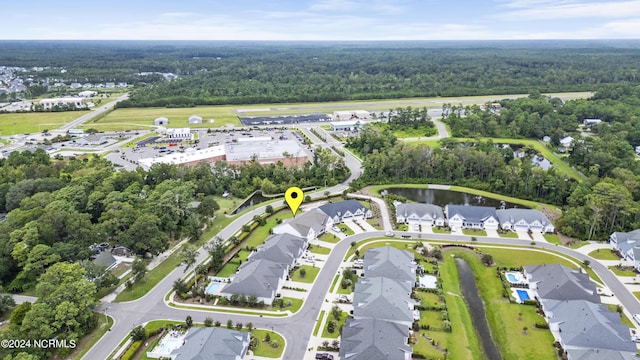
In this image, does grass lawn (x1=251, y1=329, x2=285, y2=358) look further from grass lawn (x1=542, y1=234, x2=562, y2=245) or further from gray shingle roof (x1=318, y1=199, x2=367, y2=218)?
grass lawn (x1=542, y1=234, x2=562, y2=245)

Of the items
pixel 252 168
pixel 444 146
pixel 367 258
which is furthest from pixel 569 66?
pixel 367 258

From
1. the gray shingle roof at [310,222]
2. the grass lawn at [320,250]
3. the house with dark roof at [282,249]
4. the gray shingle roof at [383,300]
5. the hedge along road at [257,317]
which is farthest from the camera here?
the gray shingle roof at [310,222]

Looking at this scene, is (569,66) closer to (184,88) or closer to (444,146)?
(444,146)

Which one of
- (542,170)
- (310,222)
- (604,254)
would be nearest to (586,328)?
(604,254)

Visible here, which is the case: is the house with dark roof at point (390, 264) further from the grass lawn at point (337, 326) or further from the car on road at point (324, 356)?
the car on road at point (324, 356)

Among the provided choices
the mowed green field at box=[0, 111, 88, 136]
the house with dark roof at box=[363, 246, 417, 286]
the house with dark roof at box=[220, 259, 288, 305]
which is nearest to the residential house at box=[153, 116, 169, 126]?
the mowed green field at box=[0, 111, 88, 136]

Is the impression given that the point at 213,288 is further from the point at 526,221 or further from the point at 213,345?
the point at 526,221

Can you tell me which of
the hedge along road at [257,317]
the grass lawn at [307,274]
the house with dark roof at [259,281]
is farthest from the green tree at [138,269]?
the grass lawn at [307,274]
